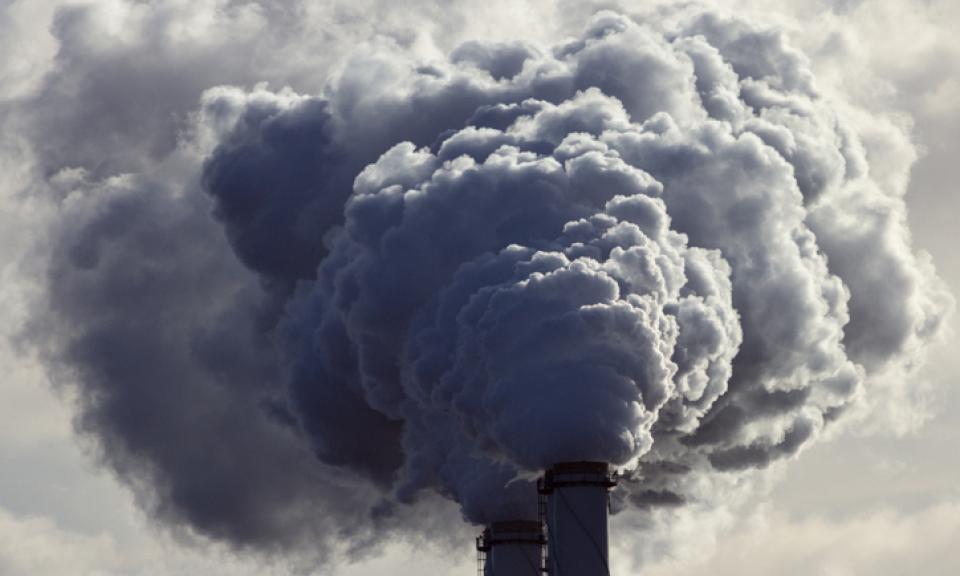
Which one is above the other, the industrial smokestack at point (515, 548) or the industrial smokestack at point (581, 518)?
the industrial smokestack at point (515, 548)

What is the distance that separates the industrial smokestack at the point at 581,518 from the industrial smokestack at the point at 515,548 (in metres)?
31.3

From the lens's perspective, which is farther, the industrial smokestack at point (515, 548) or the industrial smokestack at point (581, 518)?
the industrial smokestack at point (515, 548)

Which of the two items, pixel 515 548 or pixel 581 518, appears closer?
pixel 581 518

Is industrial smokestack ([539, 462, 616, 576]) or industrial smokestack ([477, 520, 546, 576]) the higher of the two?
industrial smokestack ([477, 520, 546, 576])

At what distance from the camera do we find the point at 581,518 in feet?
458

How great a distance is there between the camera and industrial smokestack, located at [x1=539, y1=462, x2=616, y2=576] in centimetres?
13975

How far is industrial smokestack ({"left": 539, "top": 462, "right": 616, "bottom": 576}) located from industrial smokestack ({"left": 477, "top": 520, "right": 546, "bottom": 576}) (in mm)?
31337

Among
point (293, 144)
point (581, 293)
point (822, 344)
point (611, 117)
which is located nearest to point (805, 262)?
point (822, 344)

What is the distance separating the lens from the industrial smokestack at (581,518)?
458ft

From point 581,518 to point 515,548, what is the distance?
112 ft

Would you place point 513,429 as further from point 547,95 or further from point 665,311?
point 547,95

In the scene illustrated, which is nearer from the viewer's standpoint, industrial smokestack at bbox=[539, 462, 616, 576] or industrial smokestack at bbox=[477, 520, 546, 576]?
industrial smokestack at bbox=[539, 462, 616, 576]

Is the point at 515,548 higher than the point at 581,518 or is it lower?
higher

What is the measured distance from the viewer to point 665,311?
5846 inches
